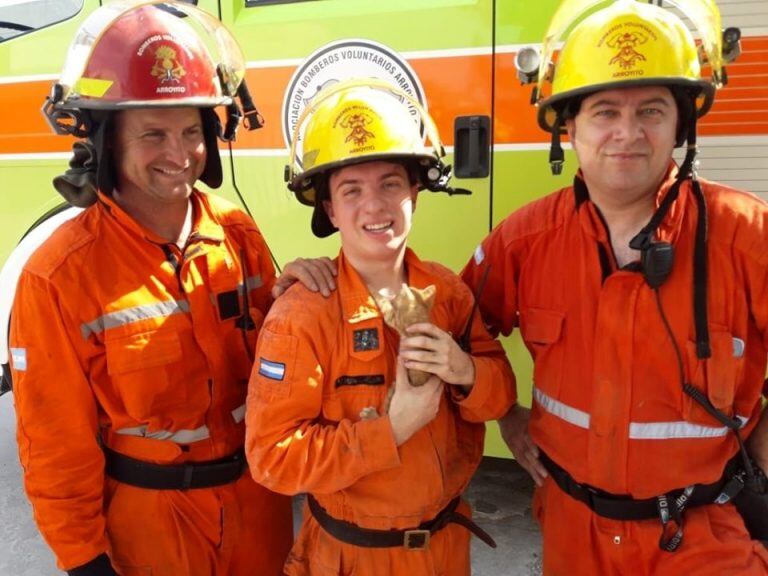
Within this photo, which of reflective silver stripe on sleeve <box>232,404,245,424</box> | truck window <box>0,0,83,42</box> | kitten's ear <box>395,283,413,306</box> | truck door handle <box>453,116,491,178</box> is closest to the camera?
kitten's ear <box>395,283,413,306</box>

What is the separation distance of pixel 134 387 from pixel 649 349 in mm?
1255

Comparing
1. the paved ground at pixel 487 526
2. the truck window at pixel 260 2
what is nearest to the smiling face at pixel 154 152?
the truck window at pixel 260 2

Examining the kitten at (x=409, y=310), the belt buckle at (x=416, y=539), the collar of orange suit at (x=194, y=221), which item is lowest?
the belt buckle at (x=416, y=539)

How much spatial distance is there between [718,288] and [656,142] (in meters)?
0.37

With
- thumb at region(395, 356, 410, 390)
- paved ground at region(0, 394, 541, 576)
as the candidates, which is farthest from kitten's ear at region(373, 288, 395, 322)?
paved ground at region(0, 394, 541, 576)

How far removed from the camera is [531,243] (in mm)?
1772

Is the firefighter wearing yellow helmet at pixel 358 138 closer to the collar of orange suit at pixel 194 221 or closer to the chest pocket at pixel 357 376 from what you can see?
the collar of orange suit at pixel 194 221

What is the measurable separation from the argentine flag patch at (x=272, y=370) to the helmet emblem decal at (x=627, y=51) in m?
1.03

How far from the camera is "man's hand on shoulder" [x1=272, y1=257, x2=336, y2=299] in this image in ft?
5.22

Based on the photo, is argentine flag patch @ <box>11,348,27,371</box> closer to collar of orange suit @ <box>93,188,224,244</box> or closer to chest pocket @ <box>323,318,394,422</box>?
collar of orange suit @ <box>93,188,224,244</box>

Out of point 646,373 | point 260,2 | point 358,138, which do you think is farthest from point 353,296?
point 260,2

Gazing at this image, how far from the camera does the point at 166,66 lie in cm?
156

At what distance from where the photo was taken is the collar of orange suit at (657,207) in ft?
5.12

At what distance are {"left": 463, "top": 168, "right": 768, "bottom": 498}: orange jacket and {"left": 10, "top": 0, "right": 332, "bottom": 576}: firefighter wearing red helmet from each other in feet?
2.57
